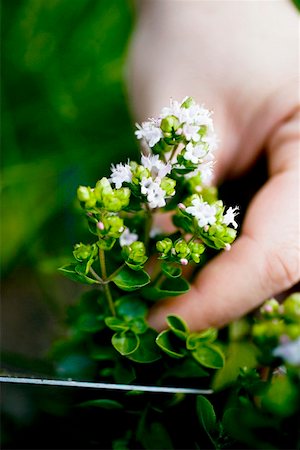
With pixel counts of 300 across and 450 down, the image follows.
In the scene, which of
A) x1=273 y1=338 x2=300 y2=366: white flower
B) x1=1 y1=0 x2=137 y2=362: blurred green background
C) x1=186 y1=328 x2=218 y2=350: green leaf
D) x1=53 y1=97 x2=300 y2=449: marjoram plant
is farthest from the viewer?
x1=1 y1=0 x2=137 y2=362: blurred green background

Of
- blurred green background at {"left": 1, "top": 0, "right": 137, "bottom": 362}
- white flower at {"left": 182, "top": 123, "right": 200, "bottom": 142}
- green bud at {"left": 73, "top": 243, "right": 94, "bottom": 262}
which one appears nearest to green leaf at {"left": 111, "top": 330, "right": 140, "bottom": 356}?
green bud at {"left": 73, "top": 243, "right": 94, "bottom": 262}

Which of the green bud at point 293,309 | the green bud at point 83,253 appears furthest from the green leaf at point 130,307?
the green bud at point 293,309

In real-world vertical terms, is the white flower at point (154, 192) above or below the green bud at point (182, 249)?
above

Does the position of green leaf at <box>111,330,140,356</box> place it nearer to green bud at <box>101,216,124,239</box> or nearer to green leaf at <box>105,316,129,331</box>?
green leaf at <box>105,316,129,331</box>

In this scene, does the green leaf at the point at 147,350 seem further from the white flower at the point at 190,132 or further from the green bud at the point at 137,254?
the white flower at the point at 190,132

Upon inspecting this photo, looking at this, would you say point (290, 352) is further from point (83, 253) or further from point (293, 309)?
point (83, 253)
